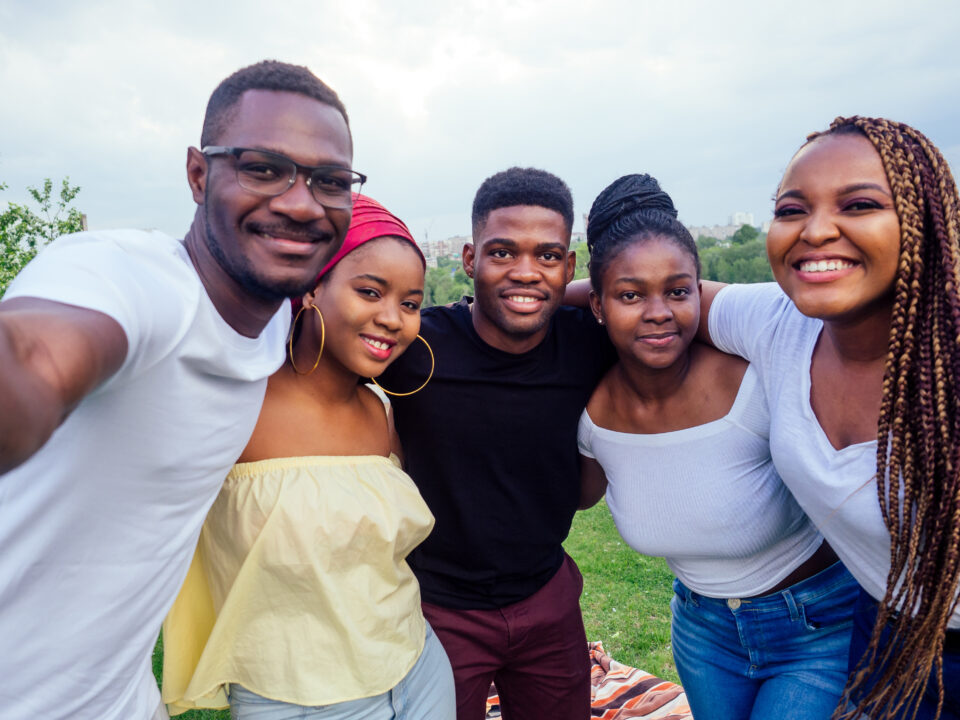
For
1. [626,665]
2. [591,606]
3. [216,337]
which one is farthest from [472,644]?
[591,606]

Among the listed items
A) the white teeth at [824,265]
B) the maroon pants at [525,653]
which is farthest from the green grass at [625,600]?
the white teeth at [824,265]

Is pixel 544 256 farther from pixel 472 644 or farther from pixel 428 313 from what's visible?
pixel 472 644

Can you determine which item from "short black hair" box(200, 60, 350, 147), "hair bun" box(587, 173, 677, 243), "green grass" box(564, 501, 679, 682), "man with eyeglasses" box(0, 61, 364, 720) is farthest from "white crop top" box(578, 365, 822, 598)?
"green grass" box(564, 501, 679, 682)

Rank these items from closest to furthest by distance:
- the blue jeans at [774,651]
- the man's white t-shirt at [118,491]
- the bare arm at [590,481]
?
the man's white t-shirt at [118,491] < the blue jeans at [774,651] < the bare arm at [590,481]

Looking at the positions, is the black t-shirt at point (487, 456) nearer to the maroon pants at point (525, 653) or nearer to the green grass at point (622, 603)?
the maroon pants at point (525, 653)

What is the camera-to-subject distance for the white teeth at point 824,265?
1.75m

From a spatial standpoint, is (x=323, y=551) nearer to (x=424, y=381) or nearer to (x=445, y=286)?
(x=424, y=381)

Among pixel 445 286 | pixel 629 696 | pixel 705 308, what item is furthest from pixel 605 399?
pixel 445 286

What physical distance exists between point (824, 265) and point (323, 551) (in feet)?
5.43

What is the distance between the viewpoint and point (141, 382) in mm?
1355

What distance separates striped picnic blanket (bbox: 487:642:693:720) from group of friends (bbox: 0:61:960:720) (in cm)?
136

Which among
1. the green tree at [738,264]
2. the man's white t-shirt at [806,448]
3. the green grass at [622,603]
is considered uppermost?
the green tree at [738,264]

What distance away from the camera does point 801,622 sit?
2195 mm

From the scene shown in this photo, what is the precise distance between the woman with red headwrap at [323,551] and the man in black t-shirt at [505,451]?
0.28 metres
